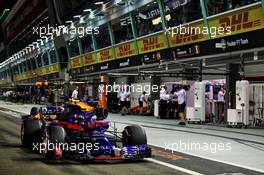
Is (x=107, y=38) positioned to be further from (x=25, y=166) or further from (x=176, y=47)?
(x=25, y=166)

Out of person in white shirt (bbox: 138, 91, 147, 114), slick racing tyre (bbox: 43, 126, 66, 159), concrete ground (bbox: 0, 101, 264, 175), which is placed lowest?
concrete ground (bbox: 0, 101, 264, 175)

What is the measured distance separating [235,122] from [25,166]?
38.5ft

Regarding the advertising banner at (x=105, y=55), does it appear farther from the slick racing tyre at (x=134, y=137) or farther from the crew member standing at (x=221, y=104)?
the slick racing tyre at (x=134, y=137)

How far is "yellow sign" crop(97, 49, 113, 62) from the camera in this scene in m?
31.8

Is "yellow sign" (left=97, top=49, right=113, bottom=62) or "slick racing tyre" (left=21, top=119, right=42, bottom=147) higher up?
"yellow sign" (left=97, top=49, right=113, bottom=62)

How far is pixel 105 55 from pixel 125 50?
3.94m

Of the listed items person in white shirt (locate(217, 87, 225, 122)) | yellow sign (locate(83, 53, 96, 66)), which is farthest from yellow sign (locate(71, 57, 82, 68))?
person in white shirt (locate(217, 87, 225, 122))

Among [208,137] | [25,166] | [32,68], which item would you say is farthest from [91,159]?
[32,68]

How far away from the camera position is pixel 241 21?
18.1 m

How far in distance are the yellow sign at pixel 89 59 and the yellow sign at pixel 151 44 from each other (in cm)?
925

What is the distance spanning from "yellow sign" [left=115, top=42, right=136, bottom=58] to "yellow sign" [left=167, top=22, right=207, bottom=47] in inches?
199

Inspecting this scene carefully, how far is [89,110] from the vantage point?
1105 centimetres

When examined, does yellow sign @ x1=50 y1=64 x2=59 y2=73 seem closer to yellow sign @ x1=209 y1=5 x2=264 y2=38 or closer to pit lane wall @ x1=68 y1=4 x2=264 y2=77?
pit lane wall @ x1=68 y1=4 x2=264 y2=77

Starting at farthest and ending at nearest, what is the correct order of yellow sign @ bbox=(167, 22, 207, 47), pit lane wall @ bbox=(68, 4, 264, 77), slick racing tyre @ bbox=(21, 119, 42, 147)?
yellow sign @ bbox=(167, 22, 207, 47) → pit lane wall @ bbox=(68, 4, 264, 77) → slick racing tyre @ bbox=(21, 119, 42, 147)
